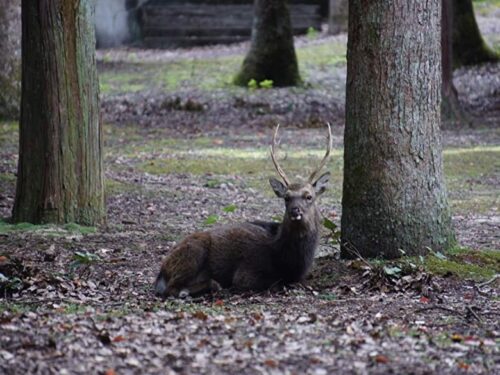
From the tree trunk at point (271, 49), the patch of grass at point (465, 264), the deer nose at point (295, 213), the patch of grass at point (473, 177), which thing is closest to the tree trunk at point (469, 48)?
the tree trunk at point (271, 49)

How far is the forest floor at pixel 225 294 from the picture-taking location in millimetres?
6656

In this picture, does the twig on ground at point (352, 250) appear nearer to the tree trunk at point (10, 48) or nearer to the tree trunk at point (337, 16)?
the tree trunk at point (10, 48)

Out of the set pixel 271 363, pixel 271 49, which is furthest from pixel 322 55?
pixel 271 363

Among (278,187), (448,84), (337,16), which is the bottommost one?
(278,187)

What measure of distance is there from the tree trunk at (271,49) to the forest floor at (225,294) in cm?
614

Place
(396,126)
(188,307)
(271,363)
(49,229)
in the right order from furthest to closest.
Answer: (49,229) < (396,126) < (188,307) < (271,363)

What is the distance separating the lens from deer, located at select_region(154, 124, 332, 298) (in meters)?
9.21

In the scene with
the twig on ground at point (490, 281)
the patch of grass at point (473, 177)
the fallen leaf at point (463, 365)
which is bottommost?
the patch of grass at point (473, 177)

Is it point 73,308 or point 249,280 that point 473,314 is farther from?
point 73,308

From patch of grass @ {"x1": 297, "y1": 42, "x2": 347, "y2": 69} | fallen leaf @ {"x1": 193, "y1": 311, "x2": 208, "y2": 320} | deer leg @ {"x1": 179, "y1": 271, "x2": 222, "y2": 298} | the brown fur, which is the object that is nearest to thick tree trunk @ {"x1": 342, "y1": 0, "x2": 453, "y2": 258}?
the brown fur

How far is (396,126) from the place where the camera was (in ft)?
31.3

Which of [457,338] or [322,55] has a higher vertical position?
[322,55]

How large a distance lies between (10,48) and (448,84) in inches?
352

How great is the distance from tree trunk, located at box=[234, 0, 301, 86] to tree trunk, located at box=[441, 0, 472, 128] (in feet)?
13.8
